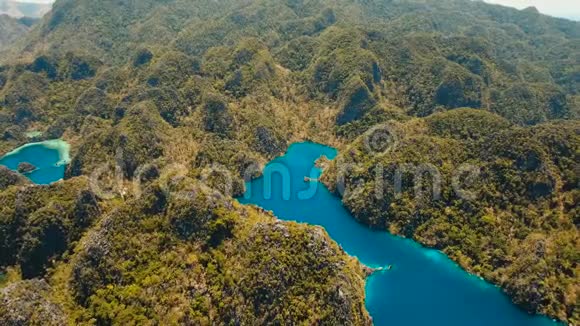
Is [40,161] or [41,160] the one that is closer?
[40,161]

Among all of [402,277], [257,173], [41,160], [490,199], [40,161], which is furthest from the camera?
[41,160]

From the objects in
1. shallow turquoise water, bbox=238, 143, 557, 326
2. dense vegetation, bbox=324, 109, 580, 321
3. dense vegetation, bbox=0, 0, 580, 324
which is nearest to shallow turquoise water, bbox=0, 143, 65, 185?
dense vegetation, bbox=0, 0, 580, 324

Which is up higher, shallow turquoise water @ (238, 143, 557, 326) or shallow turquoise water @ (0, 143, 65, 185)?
shallow turquoise water @ (238, 143, 557, 326)

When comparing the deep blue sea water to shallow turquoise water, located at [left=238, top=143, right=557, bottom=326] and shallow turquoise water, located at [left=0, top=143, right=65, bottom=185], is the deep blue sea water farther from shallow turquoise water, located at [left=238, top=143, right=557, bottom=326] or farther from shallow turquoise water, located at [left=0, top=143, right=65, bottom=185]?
shallow turquoise water, located at [left=238, top=143, right=557, bottom=326]

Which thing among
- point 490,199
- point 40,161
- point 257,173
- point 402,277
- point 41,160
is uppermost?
point 490,199

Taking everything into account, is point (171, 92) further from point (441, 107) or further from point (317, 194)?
point (441, 107)

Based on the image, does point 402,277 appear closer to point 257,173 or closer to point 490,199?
point 490,199

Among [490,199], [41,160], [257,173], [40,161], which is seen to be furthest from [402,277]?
[41,160]

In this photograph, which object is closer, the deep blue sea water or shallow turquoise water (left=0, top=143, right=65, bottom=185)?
shallow turquoise water (left=0, top=143, right=65, bottom=185)
